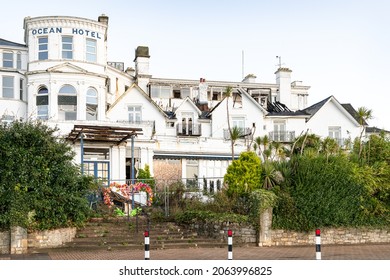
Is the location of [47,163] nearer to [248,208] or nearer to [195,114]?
[248,208]

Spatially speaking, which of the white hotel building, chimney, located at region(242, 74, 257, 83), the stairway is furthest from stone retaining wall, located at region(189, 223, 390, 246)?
chimney, located at region(242, 74, 257, 83)

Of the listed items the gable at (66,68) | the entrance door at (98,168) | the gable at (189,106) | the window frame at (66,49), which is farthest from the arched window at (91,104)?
the gable at (189,106)

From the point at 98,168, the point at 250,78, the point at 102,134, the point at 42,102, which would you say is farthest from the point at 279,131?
the point at 102,134

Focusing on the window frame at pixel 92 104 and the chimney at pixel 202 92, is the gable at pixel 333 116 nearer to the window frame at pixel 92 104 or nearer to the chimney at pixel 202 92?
the chimney at pixel 202 92

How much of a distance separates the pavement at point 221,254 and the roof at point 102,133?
10405 mm

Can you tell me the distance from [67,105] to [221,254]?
2262cm

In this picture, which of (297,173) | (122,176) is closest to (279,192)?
(297,173)

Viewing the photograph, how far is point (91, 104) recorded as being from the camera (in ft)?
138

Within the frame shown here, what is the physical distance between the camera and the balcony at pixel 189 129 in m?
50.9

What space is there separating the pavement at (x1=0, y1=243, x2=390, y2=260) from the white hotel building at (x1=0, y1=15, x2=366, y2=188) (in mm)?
10488

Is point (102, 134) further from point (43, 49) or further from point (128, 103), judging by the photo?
point (128, 103)

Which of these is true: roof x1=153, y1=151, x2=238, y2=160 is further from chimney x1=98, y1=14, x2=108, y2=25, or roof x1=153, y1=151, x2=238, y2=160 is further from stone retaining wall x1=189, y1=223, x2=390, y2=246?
stone retaining wall x1=189, y1=223, x2=390, y2=246

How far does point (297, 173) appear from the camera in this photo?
27125mm

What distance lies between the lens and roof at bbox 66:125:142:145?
106 feet
